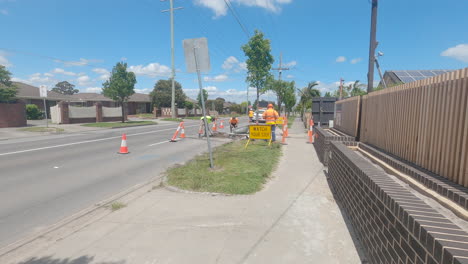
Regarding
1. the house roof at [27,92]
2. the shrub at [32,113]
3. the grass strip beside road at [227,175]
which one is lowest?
the grass strip beside road at [227,175]

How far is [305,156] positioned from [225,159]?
2926 mm

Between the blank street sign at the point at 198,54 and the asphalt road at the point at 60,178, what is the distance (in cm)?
295

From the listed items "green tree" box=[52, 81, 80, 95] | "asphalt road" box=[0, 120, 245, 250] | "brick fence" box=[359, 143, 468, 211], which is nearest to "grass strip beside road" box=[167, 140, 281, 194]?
"asphalt road" box=[0, 120, 245, 250]

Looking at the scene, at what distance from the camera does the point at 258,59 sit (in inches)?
789

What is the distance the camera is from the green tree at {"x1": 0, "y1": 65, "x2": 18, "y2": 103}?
20578 millimetres

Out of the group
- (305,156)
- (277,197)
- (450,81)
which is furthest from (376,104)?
(305,156)

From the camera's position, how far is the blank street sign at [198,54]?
6195 millimetres

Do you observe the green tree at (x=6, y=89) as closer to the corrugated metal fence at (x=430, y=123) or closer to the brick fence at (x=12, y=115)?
the brick fence at (x=12, y=115)

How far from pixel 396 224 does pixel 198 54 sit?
5.39m

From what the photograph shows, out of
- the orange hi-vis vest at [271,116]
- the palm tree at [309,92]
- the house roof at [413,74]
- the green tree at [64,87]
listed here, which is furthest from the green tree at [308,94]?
the green tree at [64,87]

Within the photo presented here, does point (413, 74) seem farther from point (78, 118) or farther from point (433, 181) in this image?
point (78, 118)

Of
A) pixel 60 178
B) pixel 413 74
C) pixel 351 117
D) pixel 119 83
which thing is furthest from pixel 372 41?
pixel 119 83

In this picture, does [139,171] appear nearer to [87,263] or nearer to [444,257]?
[87,263]

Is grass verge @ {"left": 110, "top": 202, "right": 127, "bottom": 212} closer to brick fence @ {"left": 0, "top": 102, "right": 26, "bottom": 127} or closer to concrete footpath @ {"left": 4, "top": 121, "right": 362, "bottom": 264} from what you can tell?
concrete footpath @ {"left": 4, "top": 121, "right": 362, "bottom": 264}
